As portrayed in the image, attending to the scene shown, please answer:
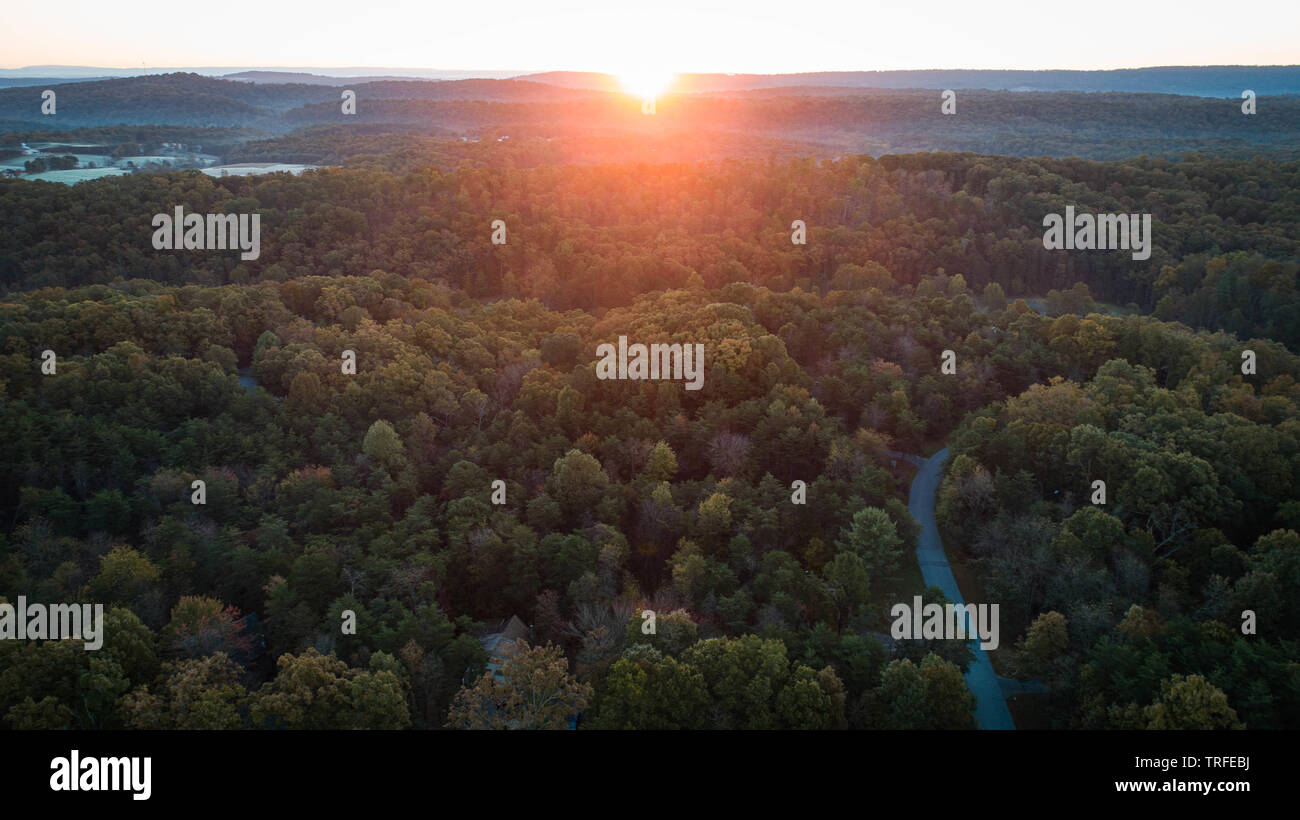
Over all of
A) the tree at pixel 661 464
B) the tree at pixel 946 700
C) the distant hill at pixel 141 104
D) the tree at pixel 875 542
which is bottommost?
the tree at pixel 946 700

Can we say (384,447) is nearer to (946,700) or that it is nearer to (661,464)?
(661,464)

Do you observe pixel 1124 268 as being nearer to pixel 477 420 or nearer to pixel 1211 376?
pixel 1211 376

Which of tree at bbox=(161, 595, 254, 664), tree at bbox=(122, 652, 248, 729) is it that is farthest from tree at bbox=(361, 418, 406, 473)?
tree at bbox=(122, 652, 248, 729)

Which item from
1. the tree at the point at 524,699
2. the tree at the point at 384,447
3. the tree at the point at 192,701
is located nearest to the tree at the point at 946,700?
the tree at the point at 524,699

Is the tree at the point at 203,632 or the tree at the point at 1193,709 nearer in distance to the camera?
the tree at the point at 1193,709

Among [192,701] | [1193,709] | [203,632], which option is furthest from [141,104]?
[1193,709]

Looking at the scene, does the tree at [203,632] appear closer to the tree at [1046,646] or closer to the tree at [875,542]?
the tree at [875,542]

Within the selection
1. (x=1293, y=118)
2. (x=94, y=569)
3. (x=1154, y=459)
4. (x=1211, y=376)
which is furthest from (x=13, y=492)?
(x=1293, y=118)
